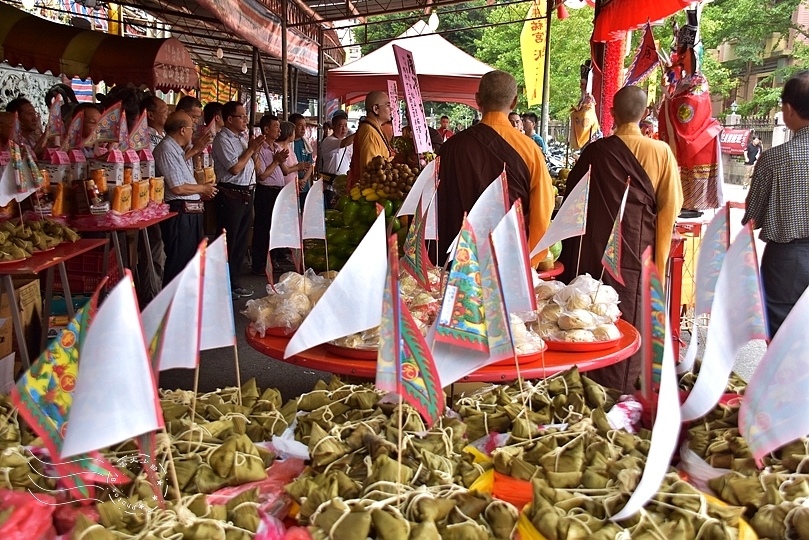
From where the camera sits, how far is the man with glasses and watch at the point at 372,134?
572 cm

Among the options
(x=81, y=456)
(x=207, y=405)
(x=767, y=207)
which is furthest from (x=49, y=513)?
(x=767, y=207)

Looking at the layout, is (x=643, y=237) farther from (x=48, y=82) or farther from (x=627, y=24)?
(x=48, y=82)

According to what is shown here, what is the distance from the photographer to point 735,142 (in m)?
8.21

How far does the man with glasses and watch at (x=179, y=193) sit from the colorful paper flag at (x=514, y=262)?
3582 mm

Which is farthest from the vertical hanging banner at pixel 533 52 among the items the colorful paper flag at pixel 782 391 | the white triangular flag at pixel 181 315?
the white triangular flag at pixel 181 315

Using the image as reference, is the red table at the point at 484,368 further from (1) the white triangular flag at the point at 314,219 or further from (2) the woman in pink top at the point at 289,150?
(2) the woman in pink top at the point at 289,150

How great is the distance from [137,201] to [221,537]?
12.5 feet

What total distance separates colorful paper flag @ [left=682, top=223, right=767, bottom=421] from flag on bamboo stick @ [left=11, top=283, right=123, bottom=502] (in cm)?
127

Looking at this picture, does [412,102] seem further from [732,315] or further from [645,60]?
[732,315]

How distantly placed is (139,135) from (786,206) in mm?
3963

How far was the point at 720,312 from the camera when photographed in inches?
65.0

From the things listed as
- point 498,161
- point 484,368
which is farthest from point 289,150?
point 484,368

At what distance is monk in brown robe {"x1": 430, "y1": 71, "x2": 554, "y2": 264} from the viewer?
141 inches

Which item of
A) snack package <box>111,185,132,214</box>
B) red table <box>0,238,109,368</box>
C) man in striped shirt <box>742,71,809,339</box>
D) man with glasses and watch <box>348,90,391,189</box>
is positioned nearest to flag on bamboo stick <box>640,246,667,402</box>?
man in striped shirt <box>742,71,809,339</box>
